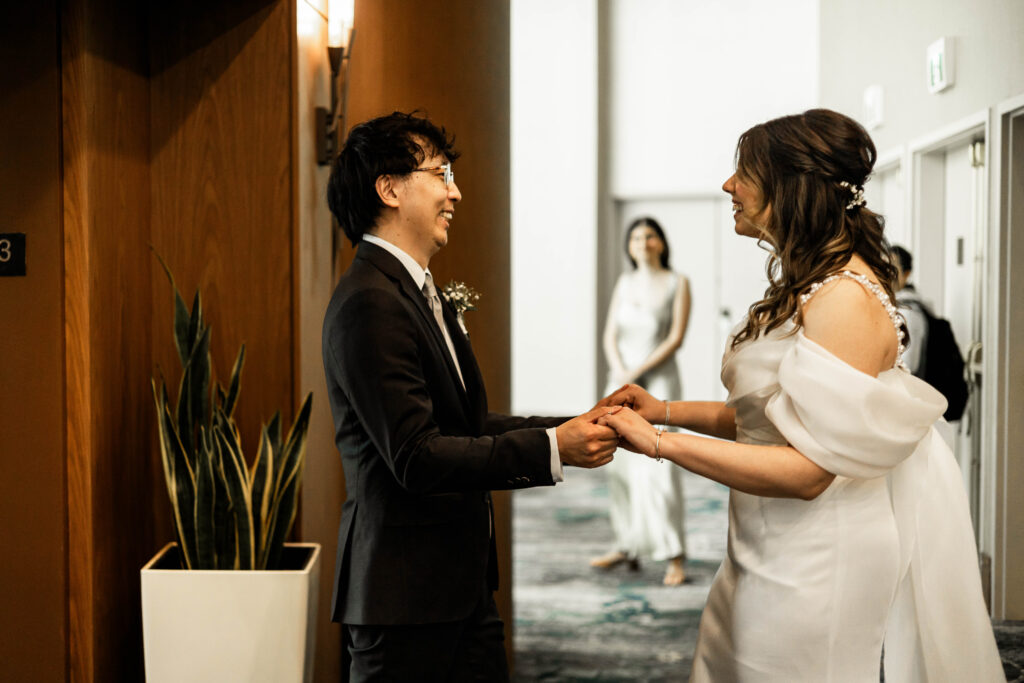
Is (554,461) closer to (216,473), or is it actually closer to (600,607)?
(216,473)

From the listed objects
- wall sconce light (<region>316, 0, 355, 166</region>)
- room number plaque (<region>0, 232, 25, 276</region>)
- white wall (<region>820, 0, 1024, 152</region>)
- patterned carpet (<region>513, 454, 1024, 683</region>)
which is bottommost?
patterned carpet (<region>513, 454, 1024, 683</region>)

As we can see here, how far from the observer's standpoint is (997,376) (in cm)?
393

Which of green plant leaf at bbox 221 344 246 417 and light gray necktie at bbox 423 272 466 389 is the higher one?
light gray necktie at bbox 423 272 466 389

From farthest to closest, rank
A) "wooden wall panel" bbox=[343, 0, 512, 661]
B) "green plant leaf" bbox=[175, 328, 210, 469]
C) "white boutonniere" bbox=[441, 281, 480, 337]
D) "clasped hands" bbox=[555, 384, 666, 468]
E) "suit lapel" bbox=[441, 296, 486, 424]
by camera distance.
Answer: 1. "wooden wall panel" bbox=[343, 0, 512, 661]
2. "green plant leaf" bbox=[175, 328, 210, 469]
3. "white boutonniere" bbox=[441, 281, 480, 337]
4. "suit lapel" bbox=[441, 296, 486, 424]
5. "clasped hands" bbox=[555, 384, 666, 468]

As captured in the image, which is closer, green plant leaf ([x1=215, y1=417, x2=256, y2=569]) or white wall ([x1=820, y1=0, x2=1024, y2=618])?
green plant leaf ([x1=215, y1=417, x2=256, y2=569])

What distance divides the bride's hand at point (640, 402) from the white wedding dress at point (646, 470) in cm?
256

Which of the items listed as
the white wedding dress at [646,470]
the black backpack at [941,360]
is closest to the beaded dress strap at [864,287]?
the black backpack at [941,360]

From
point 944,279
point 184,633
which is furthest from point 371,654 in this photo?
point 944,279

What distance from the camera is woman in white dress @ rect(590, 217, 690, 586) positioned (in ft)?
15.7

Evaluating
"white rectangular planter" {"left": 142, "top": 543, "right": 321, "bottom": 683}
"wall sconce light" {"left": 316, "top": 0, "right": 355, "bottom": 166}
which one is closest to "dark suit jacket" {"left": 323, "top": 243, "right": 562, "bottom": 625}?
"white rectangular planter" {"left": 142, "top": 543, "right": 321, "bottom": 683}

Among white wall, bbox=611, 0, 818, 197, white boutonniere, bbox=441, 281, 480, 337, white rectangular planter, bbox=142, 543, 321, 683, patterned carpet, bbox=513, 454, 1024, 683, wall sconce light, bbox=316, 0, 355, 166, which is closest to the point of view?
white boutonniere, bbox=441, 281, 480, 337

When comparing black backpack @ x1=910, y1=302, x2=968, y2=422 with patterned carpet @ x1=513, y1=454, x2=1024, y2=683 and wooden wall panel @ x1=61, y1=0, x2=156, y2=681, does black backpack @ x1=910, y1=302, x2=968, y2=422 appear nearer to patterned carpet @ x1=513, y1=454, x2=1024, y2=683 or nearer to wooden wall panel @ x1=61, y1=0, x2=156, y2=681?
patterned carpet @ x1=513, y1=454, x2=1024, y2=683

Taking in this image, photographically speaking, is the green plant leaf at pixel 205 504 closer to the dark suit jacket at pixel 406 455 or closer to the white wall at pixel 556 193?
the dark suit jacket at pixel 406 455

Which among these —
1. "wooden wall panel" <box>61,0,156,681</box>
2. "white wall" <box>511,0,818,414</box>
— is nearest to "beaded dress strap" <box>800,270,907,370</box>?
"wooden wall panel" <box>61,0,156,681</box>
